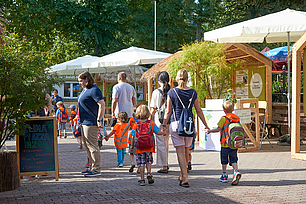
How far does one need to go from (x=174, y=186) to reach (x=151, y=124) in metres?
1.10

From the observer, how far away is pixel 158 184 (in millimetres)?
6066

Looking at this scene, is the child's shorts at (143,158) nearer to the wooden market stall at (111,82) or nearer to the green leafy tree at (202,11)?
the wooden market stall at (111,82)

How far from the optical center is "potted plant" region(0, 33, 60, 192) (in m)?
5.80

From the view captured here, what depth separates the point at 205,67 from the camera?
35.8 ft

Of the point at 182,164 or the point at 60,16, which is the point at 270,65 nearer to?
the point at 182,164

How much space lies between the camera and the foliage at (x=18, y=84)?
5832 millimetres

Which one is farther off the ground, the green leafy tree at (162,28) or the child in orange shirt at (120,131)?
the green leafy tree at (162,28)

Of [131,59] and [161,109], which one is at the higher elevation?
[131,59]

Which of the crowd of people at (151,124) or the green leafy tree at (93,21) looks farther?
the green leafy tree at (93,21)

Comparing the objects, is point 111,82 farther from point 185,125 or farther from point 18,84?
point 185,125

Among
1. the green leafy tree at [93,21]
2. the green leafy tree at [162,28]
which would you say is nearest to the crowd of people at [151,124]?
the green leafy tree at [93,21]

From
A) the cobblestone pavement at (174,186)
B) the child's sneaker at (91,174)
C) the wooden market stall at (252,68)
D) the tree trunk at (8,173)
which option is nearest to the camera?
the cobblestone pavement at (174,186)

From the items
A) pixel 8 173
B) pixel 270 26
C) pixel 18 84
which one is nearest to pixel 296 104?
pixel 270 26

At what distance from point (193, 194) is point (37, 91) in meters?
3.11
